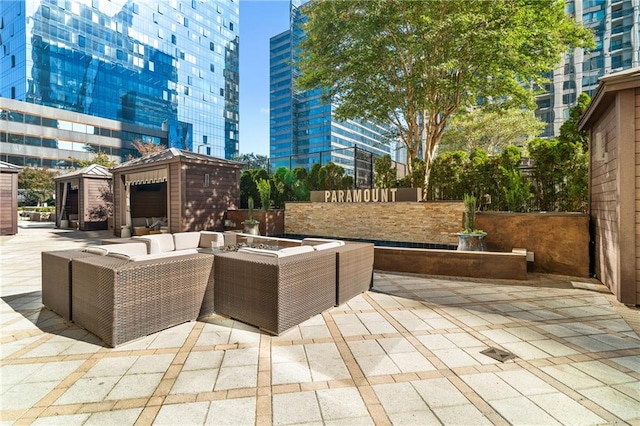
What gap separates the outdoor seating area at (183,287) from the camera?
10.0 feet

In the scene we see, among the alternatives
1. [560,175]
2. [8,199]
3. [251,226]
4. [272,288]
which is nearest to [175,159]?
[251,226]

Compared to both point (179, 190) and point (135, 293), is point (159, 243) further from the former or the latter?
point (179, 190)

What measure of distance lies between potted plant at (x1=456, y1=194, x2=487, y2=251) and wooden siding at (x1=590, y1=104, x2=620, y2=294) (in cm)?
199

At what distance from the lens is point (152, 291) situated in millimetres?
3230

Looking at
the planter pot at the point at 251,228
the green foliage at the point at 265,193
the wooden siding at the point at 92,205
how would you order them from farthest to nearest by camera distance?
the wooden siding at the point at 92,205 → the green foliage at the point at 265,193 → the planter pot at the point at 251,228

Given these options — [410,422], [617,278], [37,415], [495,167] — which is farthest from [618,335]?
[495,167]

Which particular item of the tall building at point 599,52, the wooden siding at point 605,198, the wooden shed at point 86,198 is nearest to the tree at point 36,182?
the wooden shed at point 86,198

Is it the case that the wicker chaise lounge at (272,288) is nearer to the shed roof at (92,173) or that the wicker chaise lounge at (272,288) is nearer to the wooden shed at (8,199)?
the wooden shed at (8,199)

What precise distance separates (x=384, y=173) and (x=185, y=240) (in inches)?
286

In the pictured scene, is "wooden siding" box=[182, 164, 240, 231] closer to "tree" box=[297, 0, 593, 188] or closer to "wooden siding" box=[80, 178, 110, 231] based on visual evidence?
"tree" box=[297, 0, 593, 188]

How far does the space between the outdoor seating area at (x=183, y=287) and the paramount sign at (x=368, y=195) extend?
5.67 meters

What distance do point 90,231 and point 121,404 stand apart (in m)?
17.0

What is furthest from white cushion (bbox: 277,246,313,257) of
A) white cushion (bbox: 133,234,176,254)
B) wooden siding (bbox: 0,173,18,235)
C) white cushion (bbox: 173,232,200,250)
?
wooden siding (bbox: 0,173,18,235)

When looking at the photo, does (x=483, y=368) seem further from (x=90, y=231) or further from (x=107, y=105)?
(x=107, y=105)
